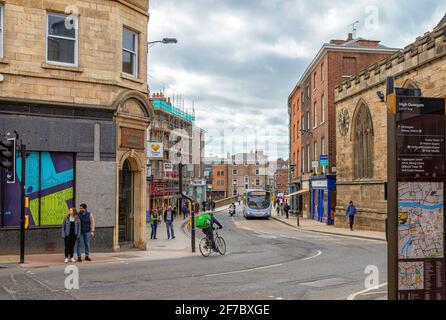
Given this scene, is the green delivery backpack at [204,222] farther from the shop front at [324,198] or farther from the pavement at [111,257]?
the shop front at [324,198]

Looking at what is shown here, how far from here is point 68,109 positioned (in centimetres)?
1759

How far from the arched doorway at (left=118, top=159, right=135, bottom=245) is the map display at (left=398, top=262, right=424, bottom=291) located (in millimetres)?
13845

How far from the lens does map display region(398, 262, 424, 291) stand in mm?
7277

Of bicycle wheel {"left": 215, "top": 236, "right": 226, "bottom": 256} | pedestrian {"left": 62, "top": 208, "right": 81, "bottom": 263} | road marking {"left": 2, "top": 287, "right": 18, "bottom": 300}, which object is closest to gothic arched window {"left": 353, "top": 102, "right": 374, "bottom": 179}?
bicycle wheel {"left": 215, "top": 236, "right": 226, "bottom": 256}

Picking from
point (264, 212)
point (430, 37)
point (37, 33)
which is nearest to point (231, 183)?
point (264, 212)

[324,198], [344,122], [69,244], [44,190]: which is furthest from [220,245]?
[324,198]

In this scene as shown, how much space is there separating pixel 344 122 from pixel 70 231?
25.0m

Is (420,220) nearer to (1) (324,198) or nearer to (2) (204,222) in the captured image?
(2) (204,222)

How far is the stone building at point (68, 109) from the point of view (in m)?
16.7

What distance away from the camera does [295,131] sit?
201 feet

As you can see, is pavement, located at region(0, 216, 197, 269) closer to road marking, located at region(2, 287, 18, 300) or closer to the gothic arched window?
road marking, located at region(2, 287, 18, 300)

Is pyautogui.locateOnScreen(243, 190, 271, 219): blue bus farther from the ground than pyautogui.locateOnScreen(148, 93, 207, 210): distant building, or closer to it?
closer to it

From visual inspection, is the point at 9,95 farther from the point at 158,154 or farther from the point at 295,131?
the point at 295,131
